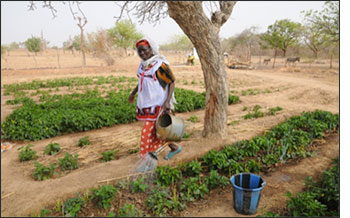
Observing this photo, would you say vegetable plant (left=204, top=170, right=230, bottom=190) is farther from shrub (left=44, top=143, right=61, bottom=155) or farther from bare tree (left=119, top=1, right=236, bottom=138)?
shrub (left=44, top=143, right=61, bottom=155)

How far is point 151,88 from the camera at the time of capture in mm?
3561

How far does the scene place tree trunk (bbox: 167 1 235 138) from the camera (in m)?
3.90

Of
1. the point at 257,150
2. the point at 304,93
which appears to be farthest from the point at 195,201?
the point at 304,93

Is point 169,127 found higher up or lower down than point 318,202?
higher up

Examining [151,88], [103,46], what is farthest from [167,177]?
[103,46]

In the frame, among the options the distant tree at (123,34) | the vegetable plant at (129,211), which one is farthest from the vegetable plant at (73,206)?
the distant tree at (123,34)

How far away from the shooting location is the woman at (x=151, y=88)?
11.4 feet

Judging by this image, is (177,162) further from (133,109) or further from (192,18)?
(133,109)

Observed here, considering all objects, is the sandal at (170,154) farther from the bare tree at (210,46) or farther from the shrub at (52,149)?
the shrub at (52,149)

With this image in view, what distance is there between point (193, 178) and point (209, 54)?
7.02ft

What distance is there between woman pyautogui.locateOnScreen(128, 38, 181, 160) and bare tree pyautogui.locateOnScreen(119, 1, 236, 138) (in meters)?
0.83

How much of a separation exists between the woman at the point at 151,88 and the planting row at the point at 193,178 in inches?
21.2

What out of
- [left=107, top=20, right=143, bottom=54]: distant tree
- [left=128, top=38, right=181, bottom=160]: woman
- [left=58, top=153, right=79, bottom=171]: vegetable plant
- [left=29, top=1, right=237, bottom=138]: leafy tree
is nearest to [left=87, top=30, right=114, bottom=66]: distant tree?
[left=107, top=20, right=143, bottom=54]: distant tree

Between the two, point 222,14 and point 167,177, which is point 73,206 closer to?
point 167,177
